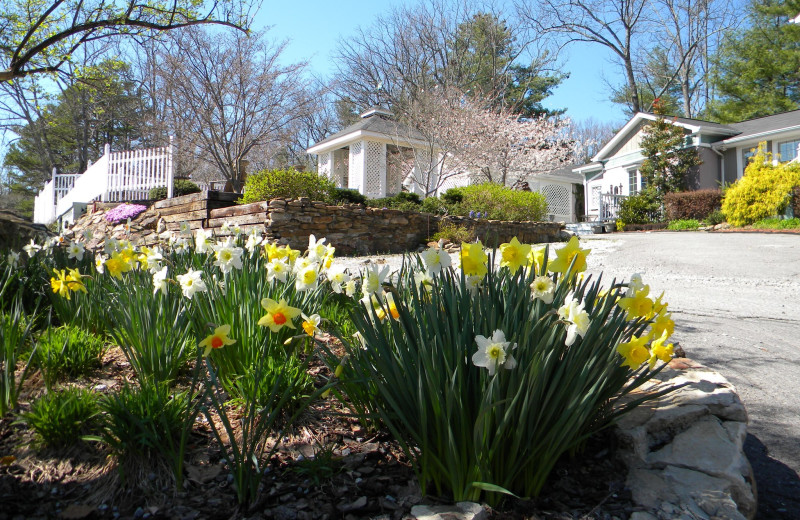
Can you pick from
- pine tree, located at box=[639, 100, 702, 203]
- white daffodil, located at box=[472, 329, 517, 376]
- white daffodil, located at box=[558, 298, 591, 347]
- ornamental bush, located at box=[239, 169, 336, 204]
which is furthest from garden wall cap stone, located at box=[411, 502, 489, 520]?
pine tree, located at box=[639, 100, 702, 203]

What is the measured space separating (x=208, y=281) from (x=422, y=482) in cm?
138

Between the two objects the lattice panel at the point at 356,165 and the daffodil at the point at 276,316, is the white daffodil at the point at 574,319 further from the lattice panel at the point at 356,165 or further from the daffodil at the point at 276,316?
the lattice panel at the point at 356,165

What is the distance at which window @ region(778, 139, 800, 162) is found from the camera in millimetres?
17219

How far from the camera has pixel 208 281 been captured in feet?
7.46

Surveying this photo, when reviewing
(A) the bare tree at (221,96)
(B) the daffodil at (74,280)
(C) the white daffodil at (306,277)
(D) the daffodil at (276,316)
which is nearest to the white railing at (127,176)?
(A) the bare tree at (221,96)

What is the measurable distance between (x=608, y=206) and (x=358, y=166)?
10201 millimetres

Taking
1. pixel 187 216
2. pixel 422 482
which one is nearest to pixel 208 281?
pixel 422 482

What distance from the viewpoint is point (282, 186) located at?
9.33 meters

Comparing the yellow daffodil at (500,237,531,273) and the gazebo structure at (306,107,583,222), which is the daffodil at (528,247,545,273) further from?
the gazebo structure at (306,107,583,222)

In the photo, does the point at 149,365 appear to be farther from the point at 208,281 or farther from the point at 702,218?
the point at 702,218

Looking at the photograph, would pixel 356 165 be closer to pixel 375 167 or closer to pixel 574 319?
pixel 375 167

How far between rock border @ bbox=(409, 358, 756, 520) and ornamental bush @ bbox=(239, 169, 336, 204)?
26.7 ft

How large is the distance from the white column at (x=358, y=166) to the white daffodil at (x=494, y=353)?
18805 millimetres

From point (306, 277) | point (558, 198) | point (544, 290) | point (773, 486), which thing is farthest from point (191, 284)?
point (558, 198)
